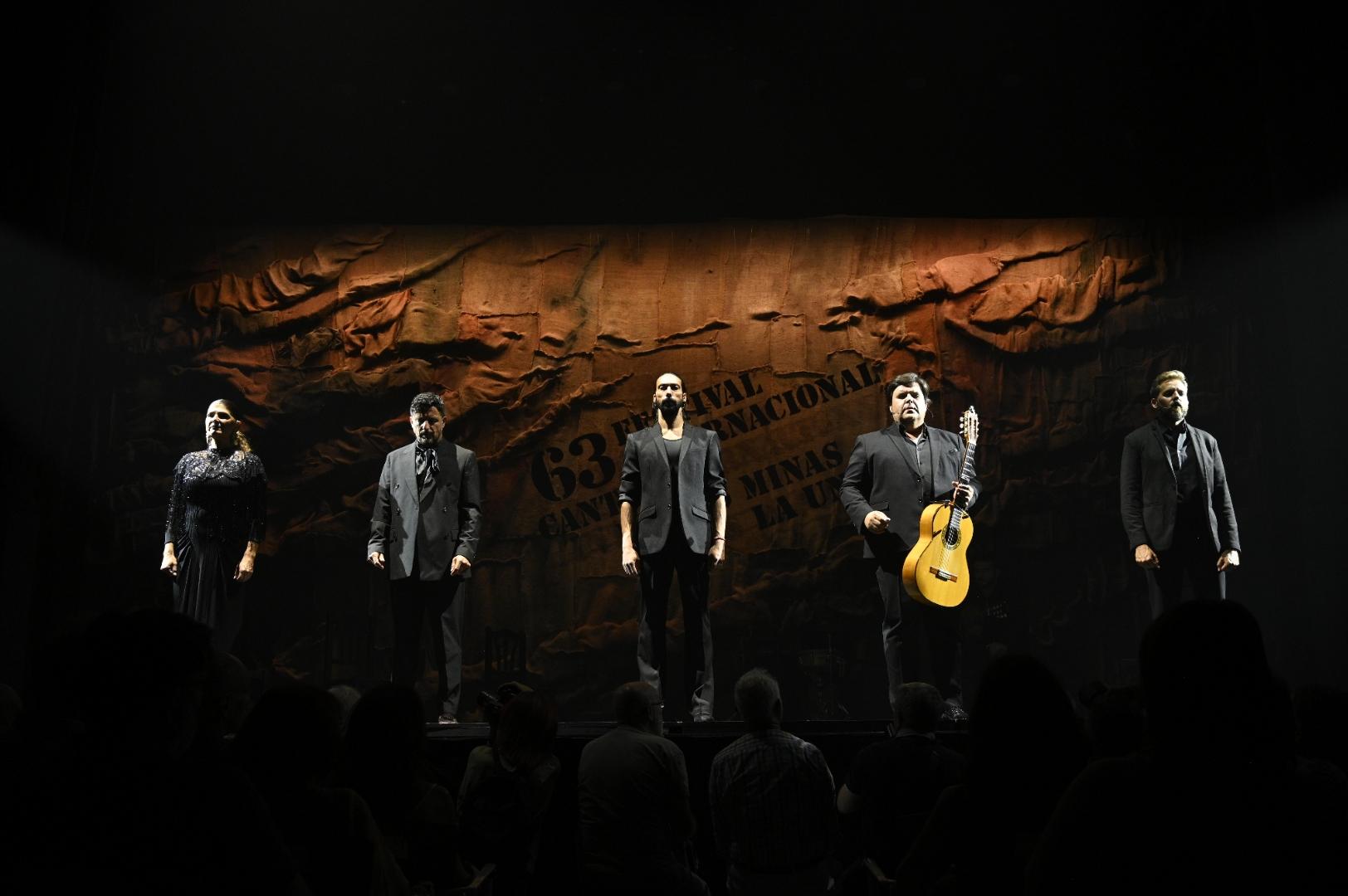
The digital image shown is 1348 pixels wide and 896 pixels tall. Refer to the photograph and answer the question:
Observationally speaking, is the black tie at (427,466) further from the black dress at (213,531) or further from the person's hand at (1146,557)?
the person's hand at (1146,557)

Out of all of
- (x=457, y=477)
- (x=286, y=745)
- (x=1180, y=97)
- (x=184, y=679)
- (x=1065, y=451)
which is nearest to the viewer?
(x=184, y=679)

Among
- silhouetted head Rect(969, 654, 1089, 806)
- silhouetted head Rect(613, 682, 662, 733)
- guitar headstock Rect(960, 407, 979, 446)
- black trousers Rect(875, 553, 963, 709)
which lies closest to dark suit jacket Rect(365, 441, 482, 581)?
black trousers Rect(875, 553, 963, 709)

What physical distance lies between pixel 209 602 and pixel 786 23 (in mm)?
5569

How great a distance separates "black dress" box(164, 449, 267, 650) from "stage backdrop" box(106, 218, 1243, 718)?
172cm

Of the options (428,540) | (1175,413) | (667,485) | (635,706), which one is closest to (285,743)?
(635,706)

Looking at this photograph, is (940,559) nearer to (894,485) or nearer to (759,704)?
(894,485)

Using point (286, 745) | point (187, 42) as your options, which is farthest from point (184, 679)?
point (187, 42)

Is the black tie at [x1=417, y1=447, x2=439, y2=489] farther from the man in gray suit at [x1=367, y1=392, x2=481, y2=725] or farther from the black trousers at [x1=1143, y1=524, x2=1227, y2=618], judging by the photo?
the black trousers at [x1=1143, y1=524, x2=1227, y2=618]

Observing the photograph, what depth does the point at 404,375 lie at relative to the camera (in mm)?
9211

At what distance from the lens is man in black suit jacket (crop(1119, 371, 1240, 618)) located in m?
6.77

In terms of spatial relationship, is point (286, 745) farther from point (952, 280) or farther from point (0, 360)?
point (952, 280)

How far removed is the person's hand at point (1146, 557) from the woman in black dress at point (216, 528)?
221 inches

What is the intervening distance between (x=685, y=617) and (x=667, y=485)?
798 millimetres

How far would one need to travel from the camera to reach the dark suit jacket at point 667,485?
255 inches
